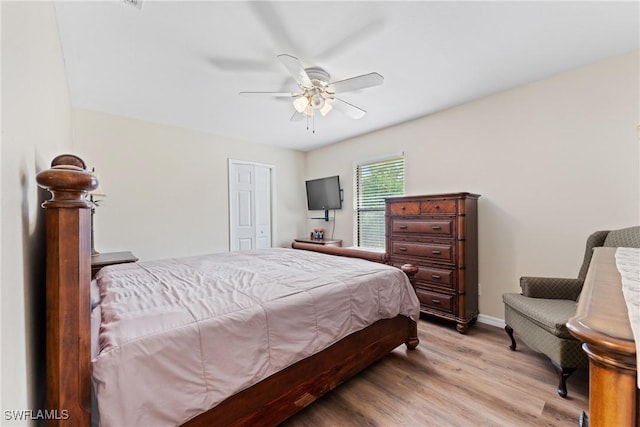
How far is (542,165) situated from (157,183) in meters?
4.63

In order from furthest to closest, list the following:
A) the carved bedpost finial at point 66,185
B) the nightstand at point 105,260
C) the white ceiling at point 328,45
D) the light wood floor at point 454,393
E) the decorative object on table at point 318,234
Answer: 1. the decorative object on table at point 318,234
2. the nightstand at point 105,260
3. the white ceiling at point 328,45
4. the light wood floor at point 454,393
5. the carved bedpost finial at point 66,185

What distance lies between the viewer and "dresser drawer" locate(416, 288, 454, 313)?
9.25ft

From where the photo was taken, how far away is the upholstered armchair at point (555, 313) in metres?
1.74

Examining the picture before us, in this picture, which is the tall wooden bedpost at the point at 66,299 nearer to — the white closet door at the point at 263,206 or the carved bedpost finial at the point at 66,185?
the carved bedpost finial at the point at 66,185

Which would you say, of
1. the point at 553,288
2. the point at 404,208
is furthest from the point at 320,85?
the point at 553,288

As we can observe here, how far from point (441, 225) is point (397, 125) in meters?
1.72

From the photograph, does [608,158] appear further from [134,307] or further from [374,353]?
[134,307]

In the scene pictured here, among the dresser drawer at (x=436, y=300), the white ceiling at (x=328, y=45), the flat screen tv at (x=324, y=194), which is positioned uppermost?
the white ceiling at (x=328, y=45)

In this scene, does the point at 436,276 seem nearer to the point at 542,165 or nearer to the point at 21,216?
the point at 542,165

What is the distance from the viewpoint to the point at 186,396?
1.04 meters

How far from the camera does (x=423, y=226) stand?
303cm

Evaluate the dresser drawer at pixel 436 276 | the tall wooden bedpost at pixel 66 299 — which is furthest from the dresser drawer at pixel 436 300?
the tall wooden bedpost at pixel 66 299

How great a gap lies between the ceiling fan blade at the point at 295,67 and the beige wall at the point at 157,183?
2542 mm

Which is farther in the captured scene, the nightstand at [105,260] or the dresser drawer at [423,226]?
the dresser drawer at [423,226]
